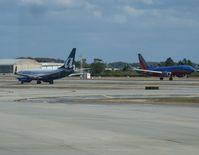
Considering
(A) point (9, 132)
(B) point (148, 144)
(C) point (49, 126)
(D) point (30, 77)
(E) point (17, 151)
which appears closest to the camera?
(E) point (17, 151)

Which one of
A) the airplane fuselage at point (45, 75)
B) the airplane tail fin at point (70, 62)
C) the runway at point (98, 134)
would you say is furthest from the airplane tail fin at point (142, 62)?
the runway at point (98, 134)

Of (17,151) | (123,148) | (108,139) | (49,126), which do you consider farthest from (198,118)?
(17,151)

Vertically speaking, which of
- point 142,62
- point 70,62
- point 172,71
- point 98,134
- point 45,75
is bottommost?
point 98,134

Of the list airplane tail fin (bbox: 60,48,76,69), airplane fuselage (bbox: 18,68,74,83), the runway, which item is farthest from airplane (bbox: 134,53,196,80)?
the runway

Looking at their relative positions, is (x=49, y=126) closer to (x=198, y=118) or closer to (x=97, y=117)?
(x=97, y=117)

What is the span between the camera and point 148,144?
53.2ft

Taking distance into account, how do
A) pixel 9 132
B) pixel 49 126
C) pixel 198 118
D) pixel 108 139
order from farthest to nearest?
pixel 198 118
pixel 49 126
pixel 9 132
pixel 108 139

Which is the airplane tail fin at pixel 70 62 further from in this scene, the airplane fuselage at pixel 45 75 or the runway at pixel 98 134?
the runway at pixel 98 134

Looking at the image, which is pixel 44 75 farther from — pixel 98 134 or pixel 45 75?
pixel 98 134

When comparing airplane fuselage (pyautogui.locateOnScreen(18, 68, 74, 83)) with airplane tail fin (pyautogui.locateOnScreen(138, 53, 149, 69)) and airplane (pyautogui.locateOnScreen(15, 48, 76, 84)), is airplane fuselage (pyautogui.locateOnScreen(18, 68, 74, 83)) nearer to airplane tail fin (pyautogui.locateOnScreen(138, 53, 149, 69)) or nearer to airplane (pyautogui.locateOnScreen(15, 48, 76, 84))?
airplane (pyautogui.locateOnScreen(15, 48, 76, 84))

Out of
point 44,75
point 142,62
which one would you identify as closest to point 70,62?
point 44,75

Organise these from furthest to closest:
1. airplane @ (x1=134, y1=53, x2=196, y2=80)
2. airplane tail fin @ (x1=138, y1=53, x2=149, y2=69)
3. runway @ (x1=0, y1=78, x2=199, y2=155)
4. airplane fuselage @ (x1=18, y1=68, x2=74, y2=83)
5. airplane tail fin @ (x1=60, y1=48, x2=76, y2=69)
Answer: airplane tail fin @ (x1=138, y1=53, x2=149, y2=69), airplane @ (x1=134, y1=53, x2=196, y2=80), airplane tail fin @ (x1=60, y1=48, x2=76, y2=69), airplane fuselage @ (x1=18, y1=68, x2=74, y2=83), runway @ (x1=0, y1=78, x2=199, y2=155)

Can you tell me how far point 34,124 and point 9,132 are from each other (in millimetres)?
3099

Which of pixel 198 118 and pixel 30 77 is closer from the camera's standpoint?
pixel 198 118
